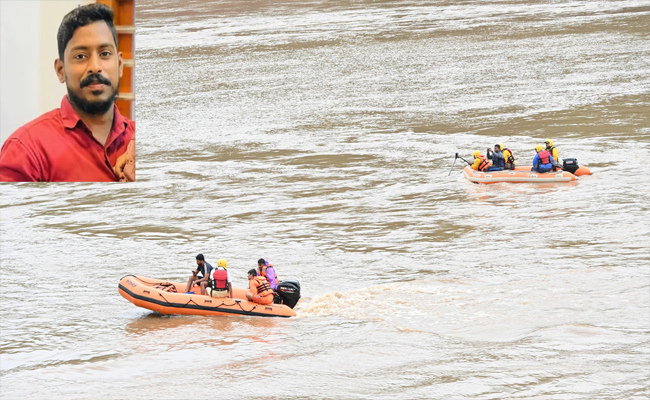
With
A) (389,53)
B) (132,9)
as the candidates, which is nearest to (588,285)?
(132,9)

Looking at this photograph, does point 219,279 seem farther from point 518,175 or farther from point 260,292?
point 518,175

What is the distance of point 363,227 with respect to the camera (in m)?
17.5

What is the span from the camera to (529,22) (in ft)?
123

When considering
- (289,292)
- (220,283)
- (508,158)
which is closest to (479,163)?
(508,158)

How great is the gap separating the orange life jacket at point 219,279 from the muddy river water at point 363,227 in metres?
0.48

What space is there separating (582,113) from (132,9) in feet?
76.3

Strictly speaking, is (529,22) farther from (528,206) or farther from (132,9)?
(132,9)

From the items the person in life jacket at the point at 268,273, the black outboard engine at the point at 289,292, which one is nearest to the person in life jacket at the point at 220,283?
the person in life jacket at the point at 268,273

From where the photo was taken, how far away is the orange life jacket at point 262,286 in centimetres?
1294

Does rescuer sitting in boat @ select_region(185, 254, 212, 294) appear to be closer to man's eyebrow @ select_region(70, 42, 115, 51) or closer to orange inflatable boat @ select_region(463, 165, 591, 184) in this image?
orange inflatable boat @ select_region(463, 165, 591, 184)

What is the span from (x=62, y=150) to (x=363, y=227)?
1370 cm

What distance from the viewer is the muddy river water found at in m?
11.0

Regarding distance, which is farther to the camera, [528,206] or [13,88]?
[528,206]

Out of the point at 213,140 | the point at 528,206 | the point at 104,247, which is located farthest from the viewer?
the point at 213,140
